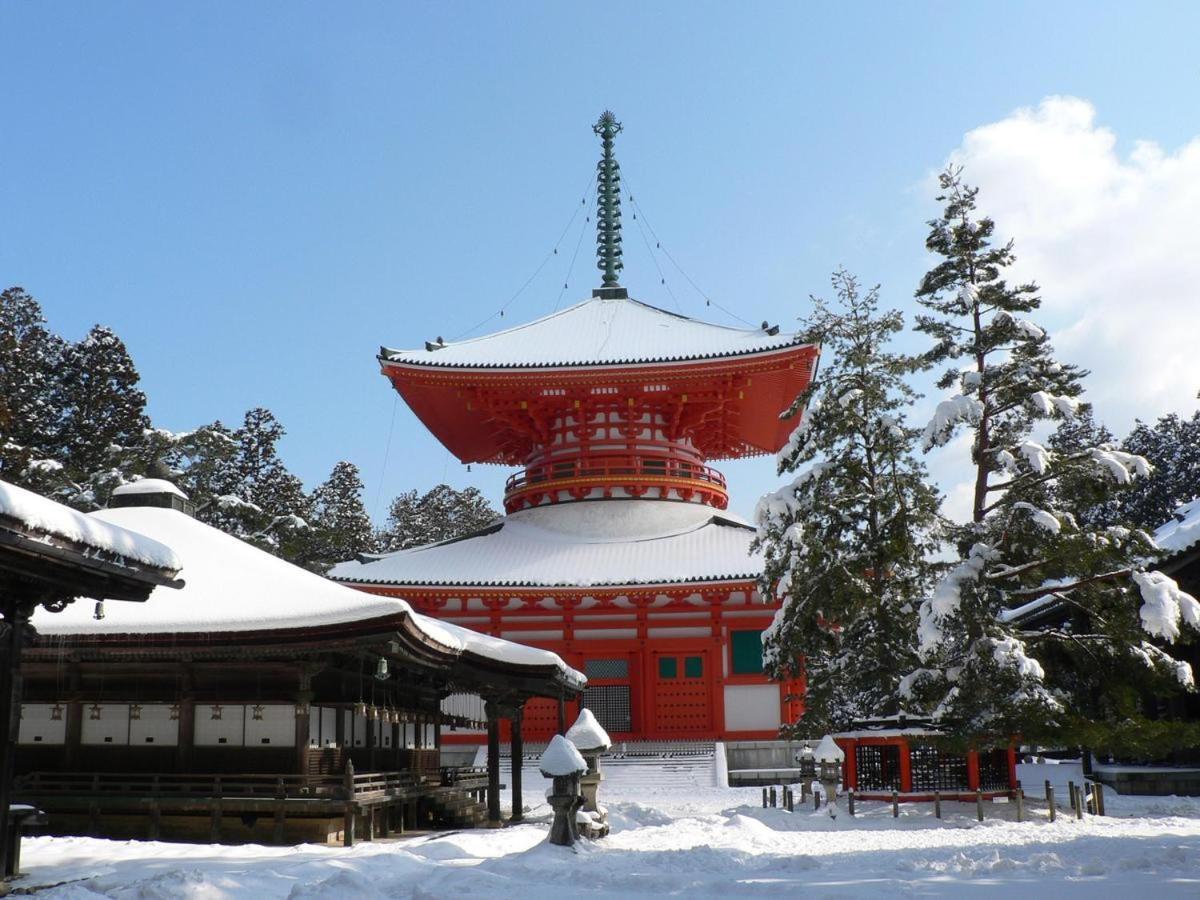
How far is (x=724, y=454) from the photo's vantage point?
152 ft

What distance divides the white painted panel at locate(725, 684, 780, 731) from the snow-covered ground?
1321 cm

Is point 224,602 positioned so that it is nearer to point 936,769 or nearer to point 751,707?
point 936,769

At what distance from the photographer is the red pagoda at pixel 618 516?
3331cm

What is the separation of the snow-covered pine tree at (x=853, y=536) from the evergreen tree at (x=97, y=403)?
2995cm

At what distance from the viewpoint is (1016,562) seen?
70.8 ft

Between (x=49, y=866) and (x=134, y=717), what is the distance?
16.6ft

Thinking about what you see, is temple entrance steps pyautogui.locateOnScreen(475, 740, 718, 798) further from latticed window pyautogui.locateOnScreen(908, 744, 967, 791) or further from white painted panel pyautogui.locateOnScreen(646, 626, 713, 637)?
latticed window pyautogui.locateOnScreen(908, 744, 967, 791)

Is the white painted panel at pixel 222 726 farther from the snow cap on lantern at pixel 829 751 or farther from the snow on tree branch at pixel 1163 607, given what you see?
the snow on tree branch at pixel 1163 607

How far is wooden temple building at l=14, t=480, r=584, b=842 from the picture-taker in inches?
651

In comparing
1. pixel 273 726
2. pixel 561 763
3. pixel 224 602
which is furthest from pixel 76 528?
pixel 273 726

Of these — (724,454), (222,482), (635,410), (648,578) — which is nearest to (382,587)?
(648,578)

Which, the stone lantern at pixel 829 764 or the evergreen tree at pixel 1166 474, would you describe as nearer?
the stone lantern at pixel 829 764

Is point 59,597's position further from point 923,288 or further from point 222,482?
point 222,482

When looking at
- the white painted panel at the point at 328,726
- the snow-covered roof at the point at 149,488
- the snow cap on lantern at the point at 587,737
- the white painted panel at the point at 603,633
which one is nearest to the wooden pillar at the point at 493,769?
the white painted panel at the point at 328,726
